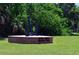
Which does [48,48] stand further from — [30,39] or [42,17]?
[42,17]

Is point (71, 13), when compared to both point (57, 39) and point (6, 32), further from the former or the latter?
point (6, 32)

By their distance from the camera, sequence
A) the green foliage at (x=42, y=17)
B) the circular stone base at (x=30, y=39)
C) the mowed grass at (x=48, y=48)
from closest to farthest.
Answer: the mowed grass at (x=48, y=48) → the green foliage at (x=42, y=17) → the circular stone base at (x=30, y=39)

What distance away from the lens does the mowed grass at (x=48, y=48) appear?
1309 cm

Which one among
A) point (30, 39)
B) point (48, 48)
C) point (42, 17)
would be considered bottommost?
point (48, 48)

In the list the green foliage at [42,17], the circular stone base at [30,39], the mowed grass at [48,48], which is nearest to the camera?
the mowed grass at [48,48]

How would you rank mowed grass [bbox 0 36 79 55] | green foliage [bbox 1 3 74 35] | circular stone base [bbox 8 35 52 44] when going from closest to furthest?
mowed grass [bbox 0 36 79 55], green foliage [bbox 1 3 74 35], circular stone base [bbox 8 35 52 44]

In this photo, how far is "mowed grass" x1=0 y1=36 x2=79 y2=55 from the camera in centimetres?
1309

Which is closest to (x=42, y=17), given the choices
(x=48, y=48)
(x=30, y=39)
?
(x=30, y=39)

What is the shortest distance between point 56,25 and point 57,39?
1.25 feet

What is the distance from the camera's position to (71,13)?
13336 mm

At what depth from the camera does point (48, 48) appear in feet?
43.5

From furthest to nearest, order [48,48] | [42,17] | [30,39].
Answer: [30,39], [42,17], [48,48]

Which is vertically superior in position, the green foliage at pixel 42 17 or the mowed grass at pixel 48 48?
the green foliage at pixel 42 17

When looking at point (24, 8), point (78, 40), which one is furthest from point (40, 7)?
point (78, 40)
